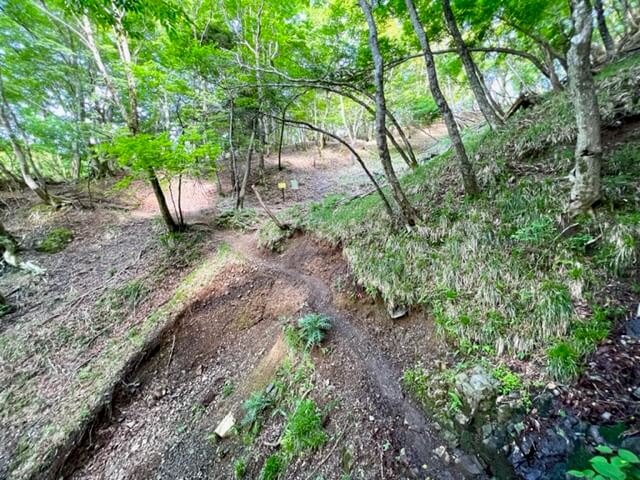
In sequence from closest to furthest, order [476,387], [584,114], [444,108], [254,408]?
[476,387]
[584,114]
[254,408]
[444,108]

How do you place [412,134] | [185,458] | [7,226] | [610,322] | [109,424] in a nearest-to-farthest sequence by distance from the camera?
[610,322] → [185,458] → [109,424] → [7,226] → [412,134]

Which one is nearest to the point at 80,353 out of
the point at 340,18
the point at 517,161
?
the point at 517,161

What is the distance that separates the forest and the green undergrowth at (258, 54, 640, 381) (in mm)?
26

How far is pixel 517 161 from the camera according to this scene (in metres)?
4.46

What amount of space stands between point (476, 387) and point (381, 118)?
4.09 m

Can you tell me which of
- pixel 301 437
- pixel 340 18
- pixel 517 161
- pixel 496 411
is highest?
pixel 340 18

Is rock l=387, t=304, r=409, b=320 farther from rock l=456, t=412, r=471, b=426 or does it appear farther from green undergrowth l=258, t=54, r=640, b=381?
rock l=456, t=412, r=471, b=426

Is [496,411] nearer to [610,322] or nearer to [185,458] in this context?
[610,322]

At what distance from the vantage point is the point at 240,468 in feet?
10.9

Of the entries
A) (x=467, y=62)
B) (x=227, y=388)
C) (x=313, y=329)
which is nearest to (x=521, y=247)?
(x=313, y=329)

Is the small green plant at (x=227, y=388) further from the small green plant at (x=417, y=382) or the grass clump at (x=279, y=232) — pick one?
the grass clump at (x=279, y=232)

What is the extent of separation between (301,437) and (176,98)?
11.4m

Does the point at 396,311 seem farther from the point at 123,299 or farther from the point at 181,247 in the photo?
the point at 181,247

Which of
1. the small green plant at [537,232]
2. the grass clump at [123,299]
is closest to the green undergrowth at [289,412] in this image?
the small green plant at [537,232]
